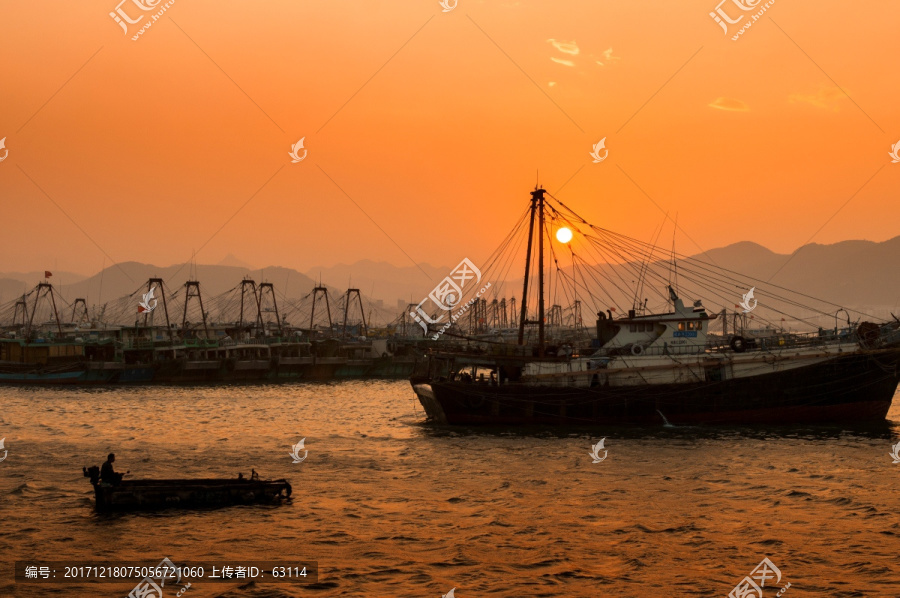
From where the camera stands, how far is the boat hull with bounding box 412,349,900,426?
1858 inches

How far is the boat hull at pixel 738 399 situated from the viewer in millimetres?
47188

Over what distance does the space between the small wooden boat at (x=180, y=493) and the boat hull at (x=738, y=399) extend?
22.3 meters

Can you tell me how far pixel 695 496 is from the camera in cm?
3097

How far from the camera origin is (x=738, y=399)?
4775cm

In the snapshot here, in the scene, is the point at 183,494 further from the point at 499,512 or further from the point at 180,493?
the point at 499,512

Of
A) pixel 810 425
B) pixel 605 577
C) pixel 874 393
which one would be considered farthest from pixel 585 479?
pixel 874 393

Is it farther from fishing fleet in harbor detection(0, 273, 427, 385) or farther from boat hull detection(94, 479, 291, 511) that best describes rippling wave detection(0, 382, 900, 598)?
fishing fleet in harbor detection(0, 273, 427, 385)

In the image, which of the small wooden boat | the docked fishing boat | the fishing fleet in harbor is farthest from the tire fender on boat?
the fishing fleet in harbor

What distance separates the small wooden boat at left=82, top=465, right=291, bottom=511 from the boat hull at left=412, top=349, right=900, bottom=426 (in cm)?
2226

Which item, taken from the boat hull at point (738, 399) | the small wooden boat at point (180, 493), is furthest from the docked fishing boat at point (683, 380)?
the small wooden boat at point (180, 493)

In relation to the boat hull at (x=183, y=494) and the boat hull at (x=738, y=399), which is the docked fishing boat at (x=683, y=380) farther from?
the boat hull at (x=183, y=494)

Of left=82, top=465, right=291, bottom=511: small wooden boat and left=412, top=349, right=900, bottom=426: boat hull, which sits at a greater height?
left=412, top=349, right=900, bottom=426: boat hull

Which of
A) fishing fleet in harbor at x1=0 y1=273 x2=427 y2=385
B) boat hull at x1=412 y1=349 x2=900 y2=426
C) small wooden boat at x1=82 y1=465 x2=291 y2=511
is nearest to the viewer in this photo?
small wooden boat at x1=82 y1=465 x2=291 y2=511

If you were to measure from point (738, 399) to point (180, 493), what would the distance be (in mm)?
33168
